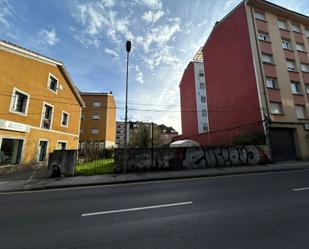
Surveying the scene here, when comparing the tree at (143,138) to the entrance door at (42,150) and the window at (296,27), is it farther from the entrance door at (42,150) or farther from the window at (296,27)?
the window at (296,27)

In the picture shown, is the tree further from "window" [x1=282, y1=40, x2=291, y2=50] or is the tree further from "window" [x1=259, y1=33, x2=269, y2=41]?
"window" [x1=282, y1=40, x2=291, y2=50]

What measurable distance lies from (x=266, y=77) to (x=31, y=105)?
22478 mm

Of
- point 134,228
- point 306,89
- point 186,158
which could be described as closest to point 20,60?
point 186,158

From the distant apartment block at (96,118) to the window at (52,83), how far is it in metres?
15.8

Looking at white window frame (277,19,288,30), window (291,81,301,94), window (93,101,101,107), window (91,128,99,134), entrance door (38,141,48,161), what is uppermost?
white window frame (277,19,288,30)

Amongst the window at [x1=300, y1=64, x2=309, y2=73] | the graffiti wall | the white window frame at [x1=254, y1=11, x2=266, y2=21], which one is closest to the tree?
the graffiti wall

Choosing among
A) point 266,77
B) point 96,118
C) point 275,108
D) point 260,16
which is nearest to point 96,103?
point 96,118

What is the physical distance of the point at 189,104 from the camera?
123 ft

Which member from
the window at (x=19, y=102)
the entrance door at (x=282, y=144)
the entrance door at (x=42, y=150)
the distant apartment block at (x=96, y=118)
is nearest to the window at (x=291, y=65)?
the entrance door at (x=282, y=144)

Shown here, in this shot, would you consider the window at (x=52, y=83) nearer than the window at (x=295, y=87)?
Yes

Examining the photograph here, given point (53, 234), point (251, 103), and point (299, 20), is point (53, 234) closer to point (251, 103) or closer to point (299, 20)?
point (251, 103)

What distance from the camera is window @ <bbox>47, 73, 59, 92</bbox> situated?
1772 cm

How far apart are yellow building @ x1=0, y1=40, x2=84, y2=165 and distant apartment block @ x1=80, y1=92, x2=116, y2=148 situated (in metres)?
13.9

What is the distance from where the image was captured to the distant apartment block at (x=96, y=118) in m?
35.1
